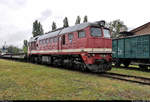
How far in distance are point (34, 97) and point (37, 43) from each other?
1587 centimetres

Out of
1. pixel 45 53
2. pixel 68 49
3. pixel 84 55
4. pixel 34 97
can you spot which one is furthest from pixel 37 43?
pixel 34 97

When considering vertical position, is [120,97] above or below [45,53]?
below

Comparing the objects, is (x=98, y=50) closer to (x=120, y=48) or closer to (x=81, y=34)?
(x=81, y=34)

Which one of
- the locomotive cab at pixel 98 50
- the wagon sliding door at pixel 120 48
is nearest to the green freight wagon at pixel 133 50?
the wagon sliding door at pixel 120 48

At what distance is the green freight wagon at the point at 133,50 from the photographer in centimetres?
1512

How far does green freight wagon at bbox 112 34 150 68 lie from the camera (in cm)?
1512

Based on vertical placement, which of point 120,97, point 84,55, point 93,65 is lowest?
point 120,97

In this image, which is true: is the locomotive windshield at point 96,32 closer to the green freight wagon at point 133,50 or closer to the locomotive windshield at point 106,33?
the locomotive windshield at point 106,33

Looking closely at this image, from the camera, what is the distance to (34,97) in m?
5.45

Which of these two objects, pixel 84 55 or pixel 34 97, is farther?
pixel 84 55

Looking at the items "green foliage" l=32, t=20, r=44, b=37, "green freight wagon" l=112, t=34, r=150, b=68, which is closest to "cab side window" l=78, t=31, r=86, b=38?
"green freight wagon" l=112, t=34, r=150, b=68

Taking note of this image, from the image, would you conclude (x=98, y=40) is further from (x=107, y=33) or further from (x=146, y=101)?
(x=146, y=101)

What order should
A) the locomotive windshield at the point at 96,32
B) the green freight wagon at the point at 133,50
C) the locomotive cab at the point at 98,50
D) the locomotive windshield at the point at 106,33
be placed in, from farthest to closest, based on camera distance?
1. the green freight wagon at the point at 133,50
2. the locomotive windshield at the point at 106,33
3. the locomotive windshield at the point at 96,32
4. the locomotive cab at the point at 98,50

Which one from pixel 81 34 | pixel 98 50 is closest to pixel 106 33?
pixel 98 50
